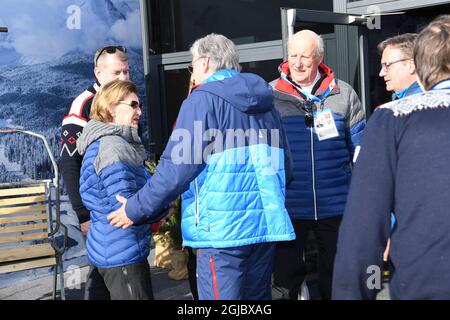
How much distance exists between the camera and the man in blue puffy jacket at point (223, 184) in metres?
2.47

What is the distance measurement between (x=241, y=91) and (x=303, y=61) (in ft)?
3.41

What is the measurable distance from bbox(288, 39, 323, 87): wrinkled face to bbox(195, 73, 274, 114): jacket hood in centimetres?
93

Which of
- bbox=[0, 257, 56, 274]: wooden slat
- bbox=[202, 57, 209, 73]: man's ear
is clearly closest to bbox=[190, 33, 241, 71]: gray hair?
bbox=[202, 57, 209, 73]: man's ear

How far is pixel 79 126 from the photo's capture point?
3557mm

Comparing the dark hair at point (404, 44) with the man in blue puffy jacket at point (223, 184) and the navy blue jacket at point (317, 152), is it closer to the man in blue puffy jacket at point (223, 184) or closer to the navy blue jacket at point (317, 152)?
the navy blue jacket at point (317, 152)

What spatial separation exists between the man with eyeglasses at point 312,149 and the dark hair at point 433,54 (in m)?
1.63

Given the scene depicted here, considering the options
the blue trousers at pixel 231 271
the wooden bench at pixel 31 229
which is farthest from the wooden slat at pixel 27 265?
the blue trousers at pixel 231 271

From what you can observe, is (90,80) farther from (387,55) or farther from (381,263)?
(381,263)

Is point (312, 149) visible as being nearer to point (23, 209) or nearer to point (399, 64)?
point (399, 64)

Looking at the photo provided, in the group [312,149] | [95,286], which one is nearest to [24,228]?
[95,286]

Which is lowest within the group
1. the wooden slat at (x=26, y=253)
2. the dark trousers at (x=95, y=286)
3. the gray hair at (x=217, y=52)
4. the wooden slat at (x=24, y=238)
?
the wooden slat at (x=26, y=253)

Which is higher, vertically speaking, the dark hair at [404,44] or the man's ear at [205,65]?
the dark hair at [404,44]

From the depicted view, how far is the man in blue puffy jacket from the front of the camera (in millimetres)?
2471
